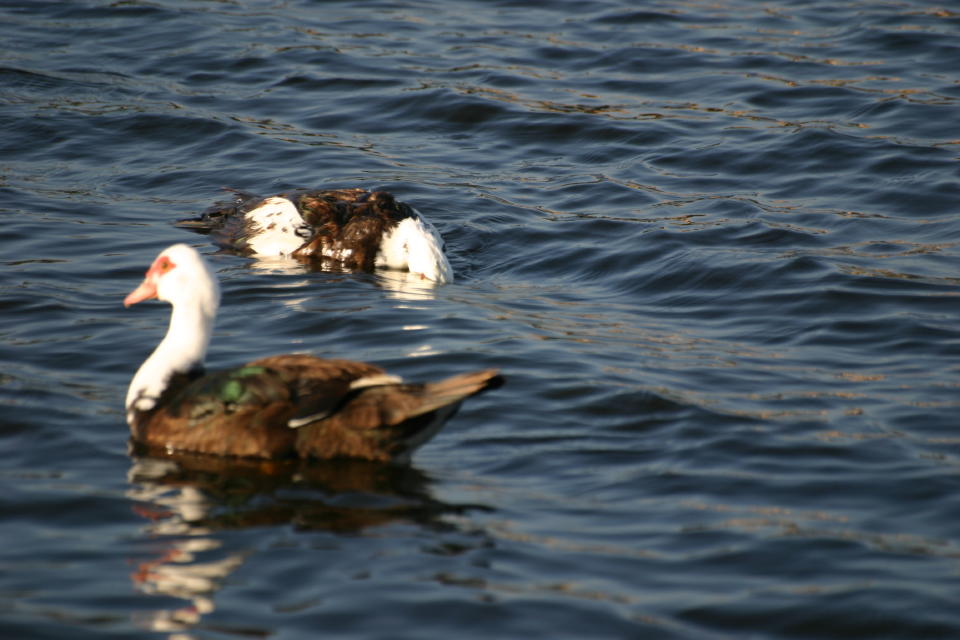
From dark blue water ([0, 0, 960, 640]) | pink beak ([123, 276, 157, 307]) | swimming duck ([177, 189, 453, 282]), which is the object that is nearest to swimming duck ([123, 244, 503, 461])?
dark blue water ([0, 0, 960, 640])

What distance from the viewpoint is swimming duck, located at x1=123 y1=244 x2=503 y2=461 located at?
617 cm

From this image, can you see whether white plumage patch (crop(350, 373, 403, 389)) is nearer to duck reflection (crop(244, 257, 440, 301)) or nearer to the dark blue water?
the dark blue water

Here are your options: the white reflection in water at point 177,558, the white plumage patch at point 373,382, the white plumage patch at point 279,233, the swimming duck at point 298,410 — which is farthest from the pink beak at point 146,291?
the white plumage patch at point 279,233

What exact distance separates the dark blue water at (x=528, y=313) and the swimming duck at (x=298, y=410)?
0.16m

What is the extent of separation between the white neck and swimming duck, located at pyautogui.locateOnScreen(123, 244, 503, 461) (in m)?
0.01

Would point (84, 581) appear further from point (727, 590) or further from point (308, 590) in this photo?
point (727, 590)

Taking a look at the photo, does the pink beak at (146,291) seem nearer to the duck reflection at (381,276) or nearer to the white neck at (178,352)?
the white neck at (178,352)

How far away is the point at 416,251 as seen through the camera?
33.1 feet

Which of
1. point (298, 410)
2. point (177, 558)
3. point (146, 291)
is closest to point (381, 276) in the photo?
point (146, 291)

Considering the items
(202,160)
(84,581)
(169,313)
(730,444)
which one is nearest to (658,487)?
(730,444)

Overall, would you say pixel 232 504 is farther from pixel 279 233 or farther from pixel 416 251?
pixel 279 233

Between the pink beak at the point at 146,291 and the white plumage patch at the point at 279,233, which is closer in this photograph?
the pink beak at the point at 146,291

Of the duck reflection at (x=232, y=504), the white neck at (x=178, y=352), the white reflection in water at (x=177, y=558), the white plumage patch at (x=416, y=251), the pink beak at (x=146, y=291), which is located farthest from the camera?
the white plumage patch at (x=416, y=251)

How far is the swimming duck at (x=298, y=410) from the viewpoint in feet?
20.2
